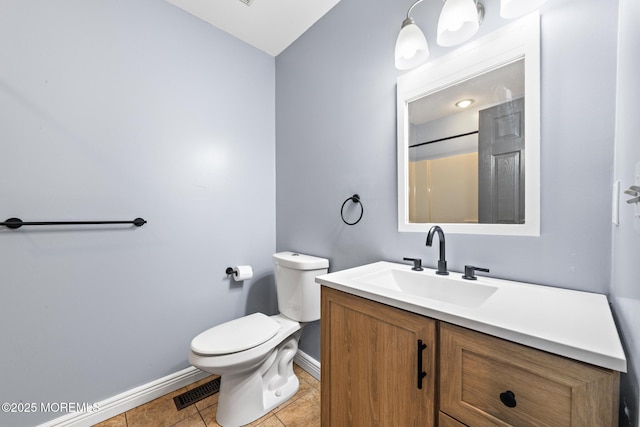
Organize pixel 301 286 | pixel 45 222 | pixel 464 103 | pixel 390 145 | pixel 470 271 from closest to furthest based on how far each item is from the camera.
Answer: pixel 470 271, pixel 464 103, pixel 45 222, pixel 390 145, pixel 301 286

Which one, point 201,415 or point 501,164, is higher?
point 501,164

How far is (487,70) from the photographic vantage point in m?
0.96

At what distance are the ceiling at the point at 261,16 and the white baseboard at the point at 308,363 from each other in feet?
7.50

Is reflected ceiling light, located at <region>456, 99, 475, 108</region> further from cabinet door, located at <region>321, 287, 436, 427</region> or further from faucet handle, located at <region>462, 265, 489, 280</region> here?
cabinet door, located at <region>321, 287, 436, 427</region>

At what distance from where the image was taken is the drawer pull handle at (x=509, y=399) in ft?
1.74

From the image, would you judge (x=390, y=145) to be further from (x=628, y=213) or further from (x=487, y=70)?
(x=628, y=213)

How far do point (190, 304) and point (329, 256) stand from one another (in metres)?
0.96

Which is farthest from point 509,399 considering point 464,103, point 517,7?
point 517,7

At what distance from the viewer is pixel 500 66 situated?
93 cm

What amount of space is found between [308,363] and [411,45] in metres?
1.93

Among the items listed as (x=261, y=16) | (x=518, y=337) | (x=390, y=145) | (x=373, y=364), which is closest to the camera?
(x=518, y=337)

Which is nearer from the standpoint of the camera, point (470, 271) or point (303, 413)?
point (470, 271)

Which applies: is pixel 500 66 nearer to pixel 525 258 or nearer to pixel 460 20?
pixel 460 20

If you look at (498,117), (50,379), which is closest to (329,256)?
(498,117)
